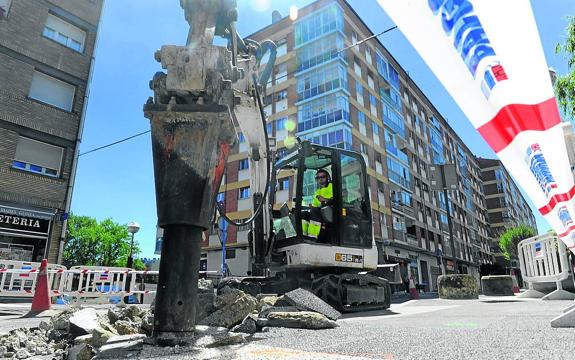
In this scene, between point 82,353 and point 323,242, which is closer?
point 82,353

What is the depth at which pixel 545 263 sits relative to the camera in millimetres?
7672

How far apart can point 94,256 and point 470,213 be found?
5621cm

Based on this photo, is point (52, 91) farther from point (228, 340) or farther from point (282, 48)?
point (282, 48)

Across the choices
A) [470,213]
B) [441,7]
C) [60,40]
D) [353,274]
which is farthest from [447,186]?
[470,213]

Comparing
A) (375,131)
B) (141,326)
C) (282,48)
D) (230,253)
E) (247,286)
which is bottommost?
(141,326)

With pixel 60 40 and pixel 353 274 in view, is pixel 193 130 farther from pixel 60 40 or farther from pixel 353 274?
pixel 60 40

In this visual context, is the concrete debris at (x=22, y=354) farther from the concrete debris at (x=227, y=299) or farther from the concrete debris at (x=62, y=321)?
the concrete debris at (x=227, y=299)

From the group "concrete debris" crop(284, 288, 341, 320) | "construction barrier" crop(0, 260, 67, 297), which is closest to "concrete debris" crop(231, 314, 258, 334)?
"concrete debris" crop(284, 288, 341, 320)

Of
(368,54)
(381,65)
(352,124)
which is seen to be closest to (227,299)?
(352,124)

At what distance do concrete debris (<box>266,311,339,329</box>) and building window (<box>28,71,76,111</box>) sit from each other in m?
16.7

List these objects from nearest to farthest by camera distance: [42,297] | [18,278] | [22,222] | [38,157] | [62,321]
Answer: [62,321]
[42,297]
[18,278]
[22,222]
[38,157]

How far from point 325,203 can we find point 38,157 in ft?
46.5

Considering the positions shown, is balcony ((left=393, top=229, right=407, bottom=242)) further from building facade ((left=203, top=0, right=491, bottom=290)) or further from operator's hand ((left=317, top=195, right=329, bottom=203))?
operator's hand ((left=317, top=195, right=329, bottom=203))

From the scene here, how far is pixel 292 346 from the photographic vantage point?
2549 millimetres
